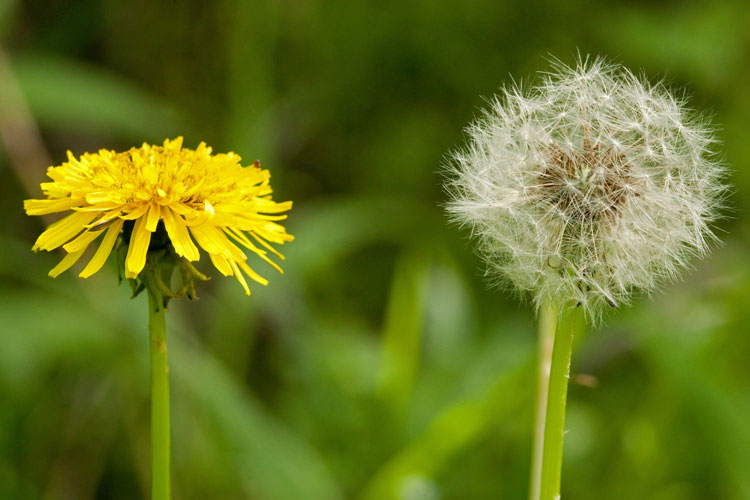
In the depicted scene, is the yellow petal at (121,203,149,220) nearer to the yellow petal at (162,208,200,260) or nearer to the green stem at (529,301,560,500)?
the yellow petal at (162,208,200,260)

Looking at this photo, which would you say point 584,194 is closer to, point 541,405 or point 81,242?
point 541,405

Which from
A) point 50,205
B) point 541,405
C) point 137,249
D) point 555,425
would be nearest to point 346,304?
point 541,405

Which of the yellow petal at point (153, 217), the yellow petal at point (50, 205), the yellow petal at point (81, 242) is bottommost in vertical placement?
the yellow petal at point (81, 242)

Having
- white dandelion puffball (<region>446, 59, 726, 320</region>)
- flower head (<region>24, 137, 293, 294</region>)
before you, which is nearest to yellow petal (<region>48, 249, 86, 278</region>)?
flower head (<region>24, 137, 293, 294</region>)

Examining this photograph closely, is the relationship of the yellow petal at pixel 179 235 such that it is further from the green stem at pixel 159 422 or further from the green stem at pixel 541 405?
the green stem at pixel 541 405

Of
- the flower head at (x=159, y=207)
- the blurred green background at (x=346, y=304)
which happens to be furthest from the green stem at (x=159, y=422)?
the blurred green background at (x=346, y=304)

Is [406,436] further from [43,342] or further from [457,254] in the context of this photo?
[457,254]
